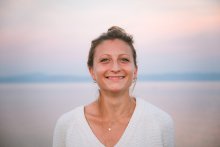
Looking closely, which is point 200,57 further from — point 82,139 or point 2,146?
point 2,146

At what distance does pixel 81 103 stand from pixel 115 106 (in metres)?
0.51

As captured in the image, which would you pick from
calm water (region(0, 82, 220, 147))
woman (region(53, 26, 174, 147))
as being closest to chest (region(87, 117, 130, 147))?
woman (region(53, 26, 174, 147))

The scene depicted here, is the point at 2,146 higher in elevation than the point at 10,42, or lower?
lower

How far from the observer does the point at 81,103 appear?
155 cm

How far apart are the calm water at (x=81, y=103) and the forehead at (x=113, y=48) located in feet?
1.59

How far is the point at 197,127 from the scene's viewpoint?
153 centimetres

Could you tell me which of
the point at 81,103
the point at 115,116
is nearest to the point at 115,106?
the point at 115,116

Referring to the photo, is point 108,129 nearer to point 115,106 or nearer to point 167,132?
point 115,106

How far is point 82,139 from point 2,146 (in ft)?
2.88

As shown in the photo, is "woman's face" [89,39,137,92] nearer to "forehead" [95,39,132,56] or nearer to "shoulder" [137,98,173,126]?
"forehead" [95,39,132,56]

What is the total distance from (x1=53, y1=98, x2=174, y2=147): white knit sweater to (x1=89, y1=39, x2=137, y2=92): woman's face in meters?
0.13

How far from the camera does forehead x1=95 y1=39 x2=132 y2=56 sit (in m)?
1.02

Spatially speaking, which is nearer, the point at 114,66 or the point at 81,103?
the point at 114,66

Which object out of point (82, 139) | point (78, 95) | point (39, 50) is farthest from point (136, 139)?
point (39, 50)
